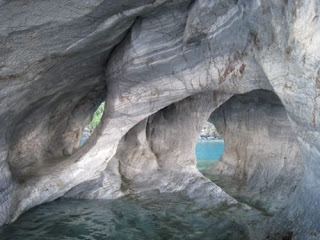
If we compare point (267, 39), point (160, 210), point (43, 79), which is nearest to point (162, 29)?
point (267, 39)

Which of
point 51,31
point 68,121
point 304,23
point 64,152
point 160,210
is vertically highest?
point 51,31

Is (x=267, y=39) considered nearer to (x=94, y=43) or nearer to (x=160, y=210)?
(x=94, y=43)

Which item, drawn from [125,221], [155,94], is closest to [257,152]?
[155,94]

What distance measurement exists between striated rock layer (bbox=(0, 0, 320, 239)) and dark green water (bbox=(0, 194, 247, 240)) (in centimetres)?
40

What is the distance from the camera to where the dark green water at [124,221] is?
620cm

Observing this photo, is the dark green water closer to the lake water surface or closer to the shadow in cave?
the lake water surface

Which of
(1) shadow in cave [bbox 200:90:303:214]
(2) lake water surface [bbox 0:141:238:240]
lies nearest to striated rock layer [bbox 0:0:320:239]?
(1) shadow in cave [bbox 200:90:303:214]

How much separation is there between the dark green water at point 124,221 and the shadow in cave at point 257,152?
7.27 ft

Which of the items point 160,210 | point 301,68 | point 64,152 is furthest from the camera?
point 64,152

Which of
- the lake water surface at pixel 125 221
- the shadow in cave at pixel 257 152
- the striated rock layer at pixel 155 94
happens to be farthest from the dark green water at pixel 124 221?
the shadow in cave at pixel 257 152

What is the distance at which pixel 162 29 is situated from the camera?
6.41 meters

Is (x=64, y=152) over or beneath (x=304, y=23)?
beneath

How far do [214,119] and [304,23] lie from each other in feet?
28.2

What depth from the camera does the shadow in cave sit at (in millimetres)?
9425
